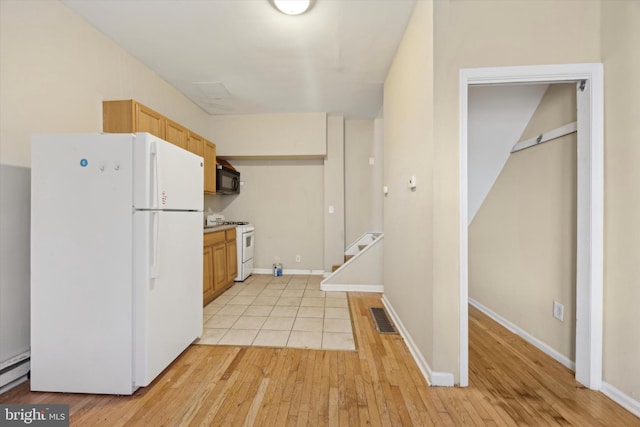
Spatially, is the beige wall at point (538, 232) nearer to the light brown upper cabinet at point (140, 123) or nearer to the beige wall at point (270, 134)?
the beige wall at point (270, 134)

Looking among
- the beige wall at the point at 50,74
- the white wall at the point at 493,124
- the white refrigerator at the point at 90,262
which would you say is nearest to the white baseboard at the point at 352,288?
the white wall at the point at 493,124

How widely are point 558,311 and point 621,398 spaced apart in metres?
0.56

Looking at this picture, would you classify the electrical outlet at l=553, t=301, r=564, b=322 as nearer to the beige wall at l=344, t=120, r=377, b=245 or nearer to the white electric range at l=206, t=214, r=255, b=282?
the beige wall at l=344, t=120, r=377, b=245

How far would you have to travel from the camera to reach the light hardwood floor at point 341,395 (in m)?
1.38

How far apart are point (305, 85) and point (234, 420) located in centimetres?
336

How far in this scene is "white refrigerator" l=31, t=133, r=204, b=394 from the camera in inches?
60.5

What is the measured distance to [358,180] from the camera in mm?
4750

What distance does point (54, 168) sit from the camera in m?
1.55

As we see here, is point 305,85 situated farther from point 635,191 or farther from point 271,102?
point 635,191

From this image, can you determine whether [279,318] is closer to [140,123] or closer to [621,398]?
[140,123]

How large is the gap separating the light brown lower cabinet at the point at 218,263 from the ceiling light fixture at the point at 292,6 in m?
2.43

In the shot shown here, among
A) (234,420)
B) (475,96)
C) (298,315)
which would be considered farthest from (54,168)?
(475,96)

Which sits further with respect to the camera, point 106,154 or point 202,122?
point 202,122

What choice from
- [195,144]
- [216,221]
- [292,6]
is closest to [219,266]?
[216,221]
